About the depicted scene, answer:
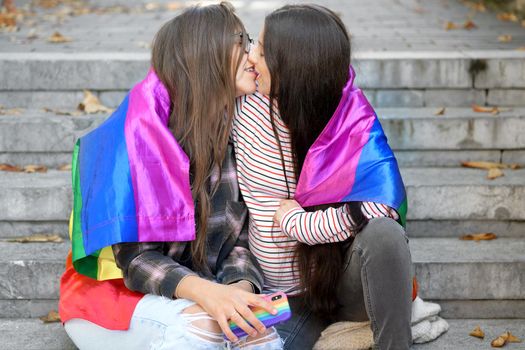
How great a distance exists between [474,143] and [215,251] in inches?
67.1

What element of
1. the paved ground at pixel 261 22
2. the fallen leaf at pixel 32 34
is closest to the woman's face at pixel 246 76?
the paved ground at pixel 261 22

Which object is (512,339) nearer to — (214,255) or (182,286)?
(214,255)

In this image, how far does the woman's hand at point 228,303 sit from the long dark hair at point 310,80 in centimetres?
32

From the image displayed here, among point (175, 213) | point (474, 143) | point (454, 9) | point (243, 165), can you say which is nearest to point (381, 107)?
point (474, 143)

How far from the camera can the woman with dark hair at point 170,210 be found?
2.62 metres

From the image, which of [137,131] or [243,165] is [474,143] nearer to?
[243,165]

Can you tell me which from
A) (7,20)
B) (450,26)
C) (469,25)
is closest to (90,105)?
(7,20)

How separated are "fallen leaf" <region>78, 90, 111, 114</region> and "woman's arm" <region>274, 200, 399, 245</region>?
1795mm

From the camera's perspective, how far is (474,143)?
13.3ft

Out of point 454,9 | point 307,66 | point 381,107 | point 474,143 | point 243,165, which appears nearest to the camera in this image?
point 307,66

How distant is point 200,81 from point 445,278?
1.31 metres

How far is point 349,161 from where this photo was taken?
2732mm

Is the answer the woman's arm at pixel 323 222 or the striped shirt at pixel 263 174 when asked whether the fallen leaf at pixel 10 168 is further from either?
the woman's arm at pixel 323 222

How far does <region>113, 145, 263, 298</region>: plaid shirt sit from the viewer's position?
2656mm
